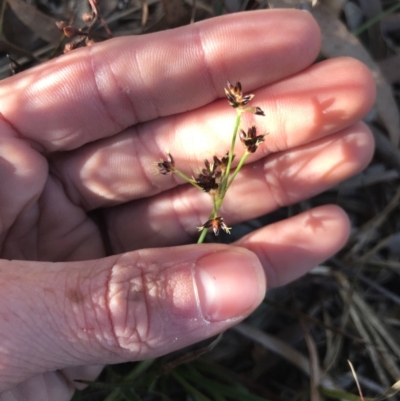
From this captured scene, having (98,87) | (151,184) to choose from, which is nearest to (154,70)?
(98,87)

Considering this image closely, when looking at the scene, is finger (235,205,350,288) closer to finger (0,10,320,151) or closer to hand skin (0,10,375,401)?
hand skin (0,10,375,401)

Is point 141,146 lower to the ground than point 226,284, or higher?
higher

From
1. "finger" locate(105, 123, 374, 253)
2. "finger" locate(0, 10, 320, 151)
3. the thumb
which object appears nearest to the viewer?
the thumb

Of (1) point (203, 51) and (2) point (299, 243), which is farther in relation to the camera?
(2) point (299, 243)

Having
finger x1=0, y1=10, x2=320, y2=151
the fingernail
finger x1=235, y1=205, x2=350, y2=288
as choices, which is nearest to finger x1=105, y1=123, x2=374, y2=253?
finger x1=235, y1=205, x2=350, y2=288

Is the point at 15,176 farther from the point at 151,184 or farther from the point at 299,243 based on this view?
the point at 299,243

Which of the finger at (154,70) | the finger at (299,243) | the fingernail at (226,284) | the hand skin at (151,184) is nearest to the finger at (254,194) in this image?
the hand skin at (151,184)

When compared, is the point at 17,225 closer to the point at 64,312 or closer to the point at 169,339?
the point at 64,312

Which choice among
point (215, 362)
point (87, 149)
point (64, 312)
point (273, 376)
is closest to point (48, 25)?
point (87, 149)
